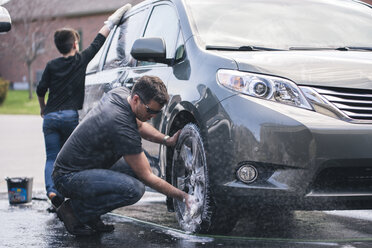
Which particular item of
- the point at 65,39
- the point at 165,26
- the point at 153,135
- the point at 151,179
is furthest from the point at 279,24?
the point at 65,39

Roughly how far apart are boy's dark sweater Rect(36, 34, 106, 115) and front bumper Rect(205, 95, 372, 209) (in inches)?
96.6

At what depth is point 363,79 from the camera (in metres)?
4.44

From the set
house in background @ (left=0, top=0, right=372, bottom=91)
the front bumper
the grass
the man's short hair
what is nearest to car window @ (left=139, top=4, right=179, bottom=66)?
the man's short hair

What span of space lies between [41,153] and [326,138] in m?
8.55

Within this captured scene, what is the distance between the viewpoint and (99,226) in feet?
17.3

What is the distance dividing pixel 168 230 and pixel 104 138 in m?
0.89

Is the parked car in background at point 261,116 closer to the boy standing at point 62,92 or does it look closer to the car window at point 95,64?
the boy standing at point 62,92

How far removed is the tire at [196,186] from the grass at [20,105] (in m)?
23.3

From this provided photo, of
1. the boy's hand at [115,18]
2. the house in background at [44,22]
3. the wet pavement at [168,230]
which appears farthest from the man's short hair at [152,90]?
the house in background at [44,22]

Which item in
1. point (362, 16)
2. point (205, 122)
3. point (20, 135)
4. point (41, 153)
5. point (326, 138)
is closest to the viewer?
point (326, 138)

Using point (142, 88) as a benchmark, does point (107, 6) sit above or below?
below

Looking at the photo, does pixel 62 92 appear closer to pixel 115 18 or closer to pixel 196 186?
pixel 115 18

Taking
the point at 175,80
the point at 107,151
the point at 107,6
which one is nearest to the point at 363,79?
the point at 175,80

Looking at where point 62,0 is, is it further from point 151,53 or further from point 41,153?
point 151,53
